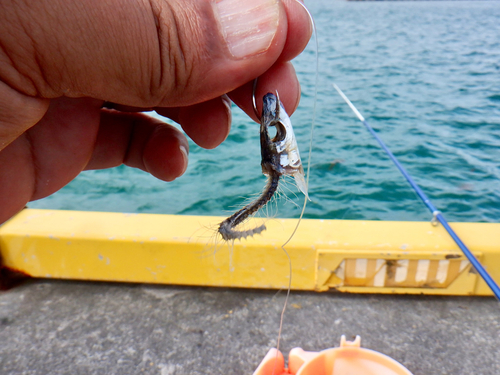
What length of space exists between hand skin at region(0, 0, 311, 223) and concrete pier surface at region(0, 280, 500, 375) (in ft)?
3.09

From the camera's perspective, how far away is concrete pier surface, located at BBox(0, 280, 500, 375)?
2.04m

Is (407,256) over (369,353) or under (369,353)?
under

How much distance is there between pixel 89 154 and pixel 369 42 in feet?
61.2

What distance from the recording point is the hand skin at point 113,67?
0.96 metres

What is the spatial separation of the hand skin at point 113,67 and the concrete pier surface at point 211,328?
3.09 ft

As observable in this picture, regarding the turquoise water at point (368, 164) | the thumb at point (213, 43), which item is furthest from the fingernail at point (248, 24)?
the turquoise water at point (368, 164)

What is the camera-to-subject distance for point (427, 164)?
20.7 feet

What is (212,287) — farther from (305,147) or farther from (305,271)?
(305,147)

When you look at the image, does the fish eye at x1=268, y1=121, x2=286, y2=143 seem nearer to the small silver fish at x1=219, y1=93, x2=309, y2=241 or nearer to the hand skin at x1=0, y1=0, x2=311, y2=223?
the small silver fish at x1=219, y1=93, x2=309, y2=241

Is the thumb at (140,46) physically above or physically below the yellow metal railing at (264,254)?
above

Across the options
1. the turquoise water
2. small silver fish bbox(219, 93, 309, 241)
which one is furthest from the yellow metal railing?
the turquoise water

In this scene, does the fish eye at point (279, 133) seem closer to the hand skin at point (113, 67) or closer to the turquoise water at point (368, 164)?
the hand skin at point (113, 67)

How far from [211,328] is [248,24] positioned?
67.3 inches

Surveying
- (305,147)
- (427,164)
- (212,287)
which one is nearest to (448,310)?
(212,287)
